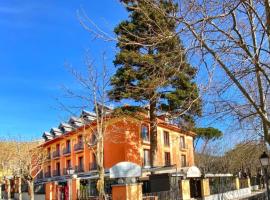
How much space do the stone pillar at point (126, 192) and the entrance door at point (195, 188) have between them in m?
8.64

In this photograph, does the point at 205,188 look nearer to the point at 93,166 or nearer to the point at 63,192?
the point at 63,192

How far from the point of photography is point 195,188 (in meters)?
30.7

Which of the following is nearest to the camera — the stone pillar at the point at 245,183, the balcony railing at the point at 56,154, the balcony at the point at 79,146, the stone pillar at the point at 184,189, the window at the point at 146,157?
the stone pillar at the point at 184,189

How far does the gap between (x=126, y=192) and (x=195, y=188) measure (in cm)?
986

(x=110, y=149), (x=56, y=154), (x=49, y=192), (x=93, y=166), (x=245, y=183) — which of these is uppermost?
(x=56, y=154)

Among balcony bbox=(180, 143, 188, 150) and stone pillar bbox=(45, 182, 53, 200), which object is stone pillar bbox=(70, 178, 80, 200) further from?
balcony bbox=(180, 143, 188, 150)

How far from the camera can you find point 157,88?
9758 mm

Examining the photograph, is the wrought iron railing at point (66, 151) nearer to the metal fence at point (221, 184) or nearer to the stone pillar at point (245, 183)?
the stone pillar at point (245, 183)

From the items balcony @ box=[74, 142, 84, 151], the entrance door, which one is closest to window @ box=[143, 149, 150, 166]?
balcony @ box=[74, 142, 84, 151]

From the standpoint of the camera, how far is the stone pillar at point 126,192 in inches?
872

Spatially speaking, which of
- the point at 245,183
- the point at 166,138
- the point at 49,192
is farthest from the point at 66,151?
the point at 245,183

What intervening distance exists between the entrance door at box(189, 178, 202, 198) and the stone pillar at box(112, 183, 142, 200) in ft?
28.4

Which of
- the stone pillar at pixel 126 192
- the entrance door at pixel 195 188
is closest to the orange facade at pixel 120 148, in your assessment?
the entrance door at pixel 195 188

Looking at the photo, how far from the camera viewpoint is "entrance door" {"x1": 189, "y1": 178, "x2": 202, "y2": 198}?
30.2m
